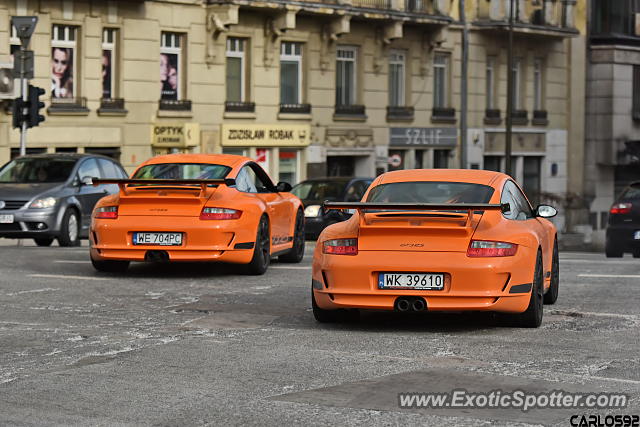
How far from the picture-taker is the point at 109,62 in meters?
39.1

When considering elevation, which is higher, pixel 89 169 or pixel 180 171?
pixel 180 171

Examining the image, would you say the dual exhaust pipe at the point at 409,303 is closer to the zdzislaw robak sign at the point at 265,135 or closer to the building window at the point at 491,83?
the zdzislaw robak sign at the point at 265,135

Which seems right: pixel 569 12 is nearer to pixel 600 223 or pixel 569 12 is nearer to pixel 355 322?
pixel 600 223

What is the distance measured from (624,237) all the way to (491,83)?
27.3 metres

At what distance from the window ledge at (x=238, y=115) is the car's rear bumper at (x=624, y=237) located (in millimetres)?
17855

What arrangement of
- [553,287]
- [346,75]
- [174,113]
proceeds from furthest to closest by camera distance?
[346,75] → [174,113] → [553,287]

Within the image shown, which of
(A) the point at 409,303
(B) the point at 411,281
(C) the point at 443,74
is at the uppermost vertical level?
(C) the point at 443,74

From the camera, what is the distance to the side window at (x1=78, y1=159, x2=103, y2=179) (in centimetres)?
2566

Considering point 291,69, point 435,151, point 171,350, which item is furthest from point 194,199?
point 435,151

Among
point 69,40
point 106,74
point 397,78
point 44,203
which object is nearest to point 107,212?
point 44,203

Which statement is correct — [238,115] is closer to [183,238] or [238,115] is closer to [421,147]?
[421,147]

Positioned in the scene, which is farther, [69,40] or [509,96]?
[509,96]

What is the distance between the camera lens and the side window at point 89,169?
84.2 feet

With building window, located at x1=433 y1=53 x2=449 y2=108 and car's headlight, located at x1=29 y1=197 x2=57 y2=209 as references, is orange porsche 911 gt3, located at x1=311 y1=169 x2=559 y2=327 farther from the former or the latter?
building window, located at x1=433 y1=53 x2=449 y2=108
